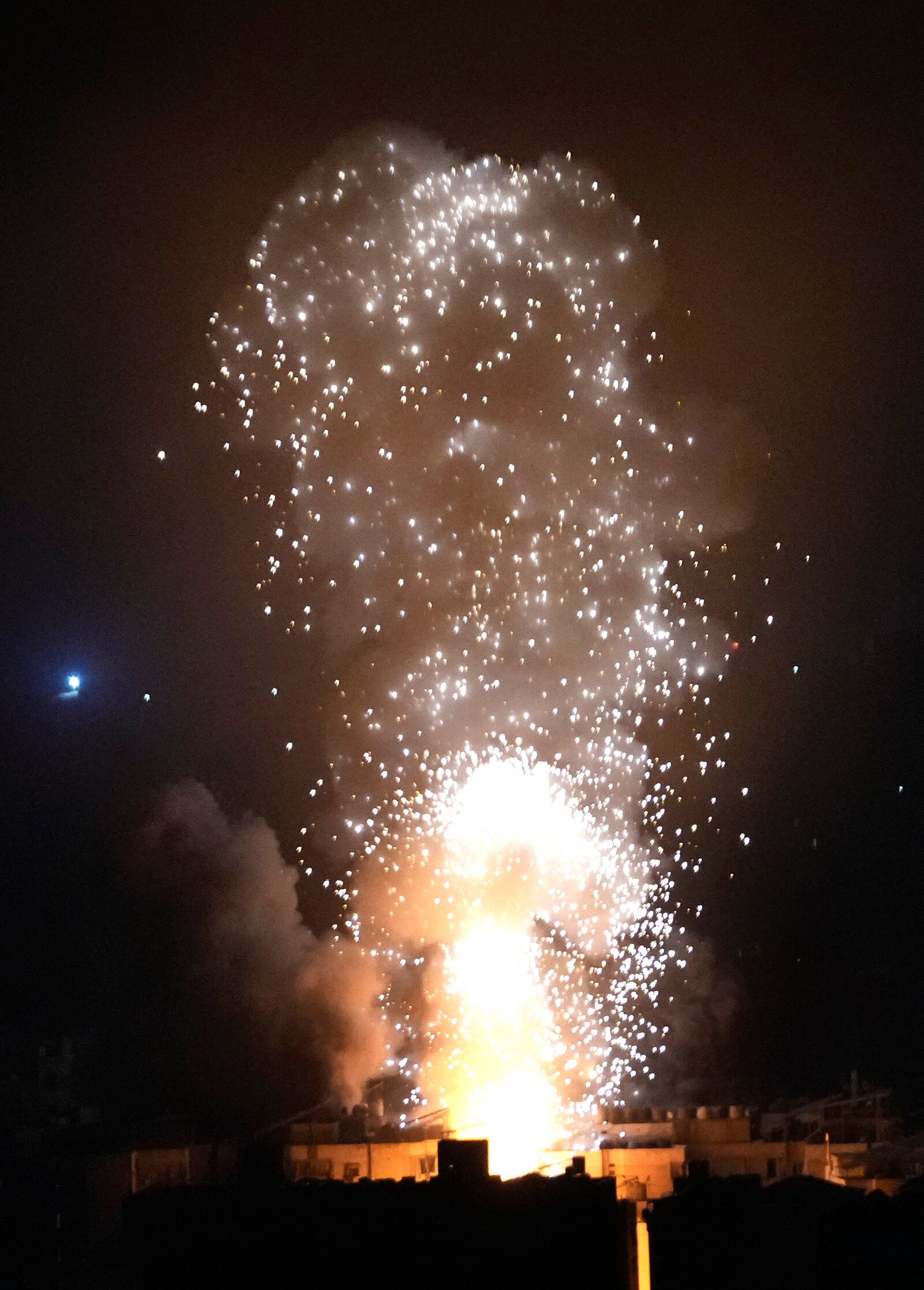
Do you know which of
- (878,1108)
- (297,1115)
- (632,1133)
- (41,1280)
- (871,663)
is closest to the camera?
(41,1280)

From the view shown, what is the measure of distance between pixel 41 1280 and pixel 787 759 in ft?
62.3

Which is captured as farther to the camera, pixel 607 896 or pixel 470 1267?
pixel 607 896

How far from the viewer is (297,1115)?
2098cm

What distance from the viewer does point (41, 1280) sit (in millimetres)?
15742

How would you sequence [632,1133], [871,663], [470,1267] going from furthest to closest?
[871,663] < [632,1133] < [470,1267]

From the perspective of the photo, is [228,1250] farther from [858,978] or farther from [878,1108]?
[858,978]

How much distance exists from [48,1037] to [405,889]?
7768 millimetres

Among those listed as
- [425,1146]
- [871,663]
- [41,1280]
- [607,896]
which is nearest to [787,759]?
[871,663]

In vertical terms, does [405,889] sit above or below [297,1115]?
above

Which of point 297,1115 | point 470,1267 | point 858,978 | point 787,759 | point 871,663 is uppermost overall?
point 871,663

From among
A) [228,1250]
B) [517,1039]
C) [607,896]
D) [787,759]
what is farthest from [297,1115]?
[787,759]

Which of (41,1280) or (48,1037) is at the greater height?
(48,1037)

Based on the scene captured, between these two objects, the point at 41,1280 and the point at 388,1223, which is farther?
the point at 41,1280

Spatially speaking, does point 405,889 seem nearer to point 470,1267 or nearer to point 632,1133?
point 632,1133
